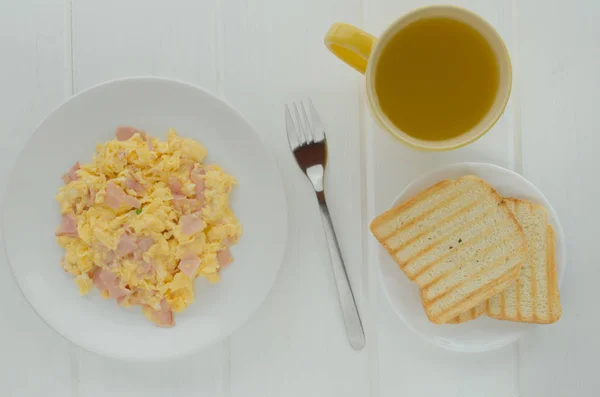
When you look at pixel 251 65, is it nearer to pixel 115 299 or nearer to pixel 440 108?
pixel 440 108

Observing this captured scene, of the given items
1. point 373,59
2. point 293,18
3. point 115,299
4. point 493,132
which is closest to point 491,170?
point 493,132

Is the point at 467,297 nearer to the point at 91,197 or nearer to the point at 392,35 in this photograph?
the point at 392,35

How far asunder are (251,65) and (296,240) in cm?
36

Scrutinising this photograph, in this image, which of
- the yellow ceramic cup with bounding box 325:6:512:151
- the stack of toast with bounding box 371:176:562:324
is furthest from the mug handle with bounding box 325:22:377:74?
the stack of toast with bounding box 371:176:562:324

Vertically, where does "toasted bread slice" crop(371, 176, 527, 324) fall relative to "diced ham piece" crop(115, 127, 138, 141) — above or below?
below

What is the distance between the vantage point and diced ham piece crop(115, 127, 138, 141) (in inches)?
42.4

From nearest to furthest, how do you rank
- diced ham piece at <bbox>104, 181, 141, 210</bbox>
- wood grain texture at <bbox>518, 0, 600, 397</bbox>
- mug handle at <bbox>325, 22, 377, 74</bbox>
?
1. mug handle at <bbox>325, 22, 377, 74</bbox>
2. diced ham piece at <bbox>104, 181, 141, 210</bbox>
3. wood grain texture at <bbox>518, 0, 600, 397</bbox>

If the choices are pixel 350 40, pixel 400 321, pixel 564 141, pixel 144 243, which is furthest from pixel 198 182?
pixel 564 141

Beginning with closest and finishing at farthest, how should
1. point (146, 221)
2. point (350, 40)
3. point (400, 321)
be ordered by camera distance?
point (350, 40)
point (146, 221)
point (400, 321)

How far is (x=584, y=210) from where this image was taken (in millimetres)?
1156

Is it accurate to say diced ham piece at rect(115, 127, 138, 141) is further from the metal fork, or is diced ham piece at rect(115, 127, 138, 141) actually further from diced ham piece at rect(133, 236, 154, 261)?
the metal fork

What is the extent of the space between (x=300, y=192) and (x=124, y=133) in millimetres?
352

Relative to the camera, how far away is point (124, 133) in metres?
1.08

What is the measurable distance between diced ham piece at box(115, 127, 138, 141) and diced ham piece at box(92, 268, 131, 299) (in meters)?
0.25
